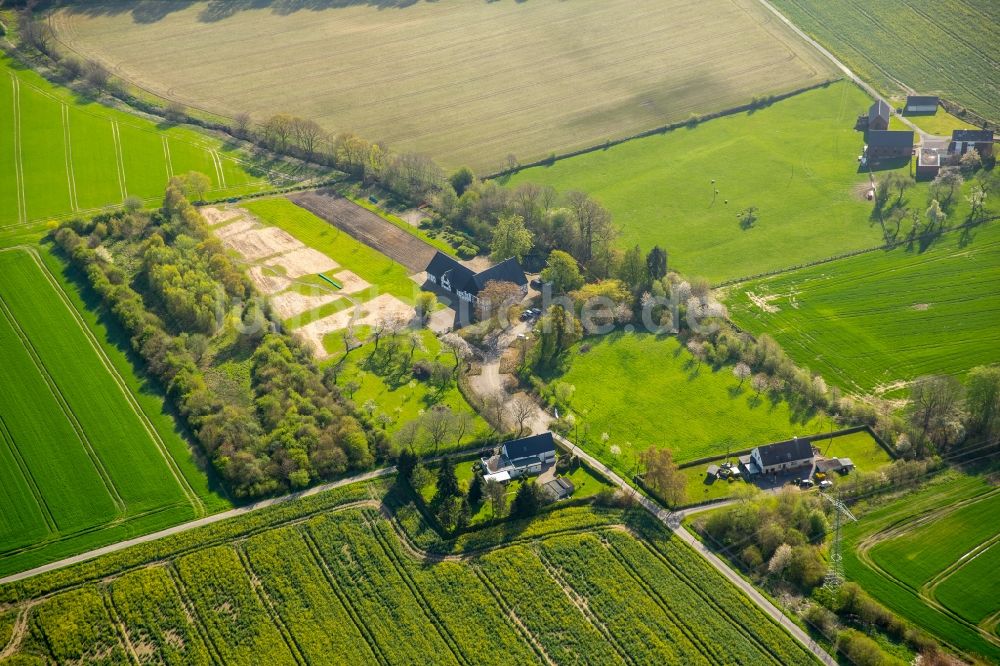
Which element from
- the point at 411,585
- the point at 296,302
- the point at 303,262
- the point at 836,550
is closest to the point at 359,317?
the point at 296,302

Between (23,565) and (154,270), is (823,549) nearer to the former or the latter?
(23,565)

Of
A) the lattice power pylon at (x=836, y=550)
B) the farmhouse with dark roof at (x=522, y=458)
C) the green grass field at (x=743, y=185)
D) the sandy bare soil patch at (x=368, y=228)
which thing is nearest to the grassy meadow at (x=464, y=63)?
the green grass field at (x=743, y=185)

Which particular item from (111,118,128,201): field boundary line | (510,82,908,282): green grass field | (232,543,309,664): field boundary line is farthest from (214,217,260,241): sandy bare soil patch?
(232,543,309,664): field boundary line

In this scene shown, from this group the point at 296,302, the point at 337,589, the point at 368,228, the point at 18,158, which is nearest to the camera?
the point at 337,589

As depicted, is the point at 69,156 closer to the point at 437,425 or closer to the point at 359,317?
the point at 359,317

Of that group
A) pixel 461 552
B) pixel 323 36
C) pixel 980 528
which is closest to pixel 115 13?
pixel 323 36

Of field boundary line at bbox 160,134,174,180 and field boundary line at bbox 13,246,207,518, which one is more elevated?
field boundary line at bbox 160,134,174,180

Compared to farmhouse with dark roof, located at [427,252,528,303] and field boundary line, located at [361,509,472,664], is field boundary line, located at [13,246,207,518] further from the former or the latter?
farmhouse with dark roof, located at [427,252,528,303]
